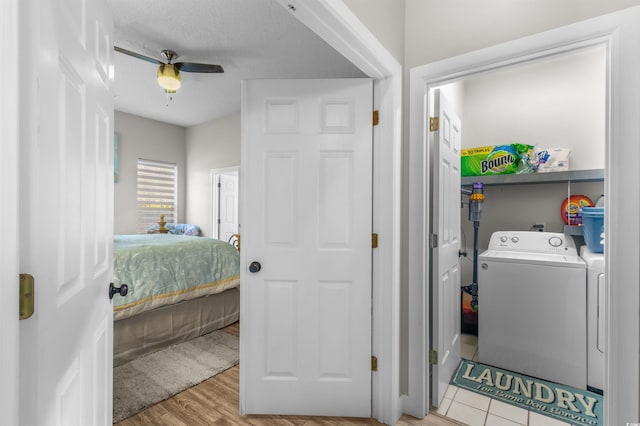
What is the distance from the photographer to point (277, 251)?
6.15 feet

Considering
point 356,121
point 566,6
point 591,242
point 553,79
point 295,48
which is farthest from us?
point 295,48

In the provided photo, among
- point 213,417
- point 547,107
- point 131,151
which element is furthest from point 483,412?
point 131,151

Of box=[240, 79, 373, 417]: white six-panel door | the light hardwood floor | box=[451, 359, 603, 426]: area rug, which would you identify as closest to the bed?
the light hardwood floor

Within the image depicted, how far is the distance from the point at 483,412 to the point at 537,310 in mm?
898

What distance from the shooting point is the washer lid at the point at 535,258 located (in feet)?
7.48

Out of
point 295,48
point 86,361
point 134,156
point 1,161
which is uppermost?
point 295,48

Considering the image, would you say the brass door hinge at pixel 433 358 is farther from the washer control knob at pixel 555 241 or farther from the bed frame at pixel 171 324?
the bed frame at pixel 171 324

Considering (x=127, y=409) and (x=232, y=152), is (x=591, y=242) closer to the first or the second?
(x=127, y=409)

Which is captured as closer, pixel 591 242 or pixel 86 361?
pixel 86 361

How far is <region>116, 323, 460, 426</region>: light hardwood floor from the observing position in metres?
1.82

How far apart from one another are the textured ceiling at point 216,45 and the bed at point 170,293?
1.96 m

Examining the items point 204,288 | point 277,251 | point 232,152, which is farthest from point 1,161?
point 232,152

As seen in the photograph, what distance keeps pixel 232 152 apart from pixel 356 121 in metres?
3.98

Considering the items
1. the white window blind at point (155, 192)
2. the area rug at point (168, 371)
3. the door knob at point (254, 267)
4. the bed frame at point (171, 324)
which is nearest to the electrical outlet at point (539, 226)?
the door knob at point (254, 267)
